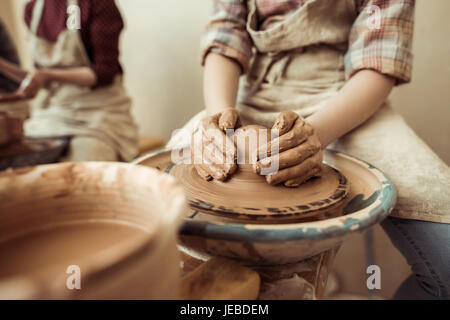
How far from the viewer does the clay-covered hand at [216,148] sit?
68cm

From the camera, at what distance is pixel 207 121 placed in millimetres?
749

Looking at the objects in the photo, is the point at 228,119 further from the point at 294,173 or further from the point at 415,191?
the point at 415,191

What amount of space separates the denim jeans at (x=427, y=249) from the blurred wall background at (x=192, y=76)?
47 cm

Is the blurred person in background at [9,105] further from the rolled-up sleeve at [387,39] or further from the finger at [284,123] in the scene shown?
the rolled-up sleeve at [387,39]

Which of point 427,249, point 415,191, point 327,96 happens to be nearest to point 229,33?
point 327,96

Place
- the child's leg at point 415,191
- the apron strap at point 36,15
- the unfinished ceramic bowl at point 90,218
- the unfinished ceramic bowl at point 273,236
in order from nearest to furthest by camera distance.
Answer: the unfinished ceramic bowl at point 90,218
the unfinished ceramic bowl at point 273,236
the child's leg at point 415,191
the apron strap at point 36,15

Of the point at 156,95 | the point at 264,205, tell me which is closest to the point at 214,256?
the point at 264,205

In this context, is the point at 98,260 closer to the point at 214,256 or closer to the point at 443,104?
the point at 214,256

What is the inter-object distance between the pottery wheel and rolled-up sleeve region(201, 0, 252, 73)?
0.55m

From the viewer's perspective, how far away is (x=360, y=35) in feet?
3.23

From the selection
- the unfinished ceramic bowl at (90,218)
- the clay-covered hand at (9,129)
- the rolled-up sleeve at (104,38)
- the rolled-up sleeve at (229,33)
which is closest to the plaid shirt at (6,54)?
the rolled-up sleeve at (104,38)

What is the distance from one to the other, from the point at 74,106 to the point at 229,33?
1.18 meters

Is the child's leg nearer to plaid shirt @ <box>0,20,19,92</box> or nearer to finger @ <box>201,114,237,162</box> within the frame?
finger @ <box>201,114,237,162</box>

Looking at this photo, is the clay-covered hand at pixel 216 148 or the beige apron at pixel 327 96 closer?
the clay-covered hand at pixel 216 148
